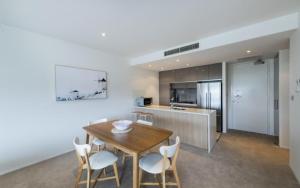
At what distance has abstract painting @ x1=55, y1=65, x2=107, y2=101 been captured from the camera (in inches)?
114

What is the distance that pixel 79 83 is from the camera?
3191mm

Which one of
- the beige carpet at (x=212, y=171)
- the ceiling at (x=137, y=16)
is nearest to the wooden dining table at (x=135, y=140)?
the beige carpet at (x=212, y=171)

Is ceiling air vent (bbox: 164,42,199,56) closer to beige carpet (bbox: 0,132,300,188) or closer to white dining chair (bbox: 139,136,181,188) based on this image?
white dining chair (bbox: 139,136,181,188)

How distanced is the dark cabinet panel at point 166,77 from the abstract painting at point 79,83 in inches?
106

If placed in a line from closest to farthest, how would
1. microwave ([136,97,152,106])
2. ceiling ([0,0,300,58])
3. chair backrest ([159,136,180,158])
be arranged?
chair backrest ([159,136,180,158]), ceiling ([0,0,300,58]), microwave ([136,97,152,106])

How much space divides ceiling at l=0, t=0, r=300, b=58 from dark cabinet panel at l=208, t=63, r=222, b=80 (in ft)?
6.23

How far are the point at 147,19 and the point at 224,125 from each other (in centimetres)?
405

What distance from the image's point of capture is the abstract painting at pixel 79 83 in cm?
289

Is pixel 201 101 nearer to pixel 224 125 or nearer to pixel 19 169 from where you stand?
pixel 224 125

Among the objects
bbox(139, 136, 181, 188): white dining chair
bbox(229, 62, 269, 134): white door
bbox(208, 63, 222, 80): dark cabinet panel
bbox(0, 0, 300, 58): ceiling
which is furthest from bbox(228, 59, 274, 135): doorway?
bbox(139, 136, 181, 188): white dining chair

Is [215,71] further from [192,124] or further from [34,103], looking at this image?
[34,103]

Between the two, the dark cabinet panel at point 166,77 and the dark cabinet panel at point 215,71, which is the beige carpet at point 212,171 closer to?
the dark cabinet panel at point 215,71

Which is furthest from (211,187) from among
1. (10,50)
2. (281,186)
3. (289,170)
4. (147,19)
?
(10,50)

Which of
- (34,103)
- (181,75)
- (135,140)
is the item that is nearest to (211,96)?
(181,75)
